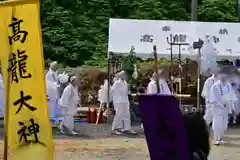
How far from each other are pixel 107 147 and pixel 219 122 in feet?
8.74

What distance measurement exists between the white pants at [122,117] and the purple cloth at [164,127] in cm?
1030

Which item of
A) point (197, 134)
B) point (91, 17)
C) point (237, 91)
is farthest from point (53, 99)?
point (91, 17)

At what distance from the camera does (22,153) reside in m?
5.56

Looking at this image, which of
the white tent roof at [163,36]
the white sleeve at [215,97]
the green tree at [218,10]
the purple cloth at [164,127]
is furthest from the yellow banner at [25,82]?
the green tree at [218,10]

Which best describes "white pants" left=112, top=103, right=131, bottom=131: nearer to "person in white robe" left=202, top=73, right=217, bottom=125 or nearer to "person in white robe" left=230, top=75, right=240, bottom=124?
"person in white robe" left=202, top=73, right=217, bottom=125

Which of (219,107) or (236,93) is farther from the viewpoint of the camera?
(236,93)

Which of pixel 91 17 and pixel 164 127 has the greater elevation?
pixel 91 17

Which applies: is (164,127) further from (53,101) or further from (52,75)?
(52,75)

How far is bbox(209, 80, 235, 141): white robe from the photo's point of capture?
41.7ft

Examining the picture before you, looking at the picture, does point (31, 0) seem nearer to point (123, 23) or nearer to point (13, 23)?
point (13, 23)

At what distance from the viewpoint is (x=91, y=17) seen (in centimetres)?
2795

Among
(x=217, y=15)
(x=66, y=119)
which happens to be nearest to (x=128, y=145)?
(x=66, y=119)

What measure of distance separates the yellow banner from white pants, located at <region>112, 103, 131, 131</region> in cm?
850

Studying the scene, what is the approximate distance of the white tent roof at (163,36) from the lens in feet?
52.9
